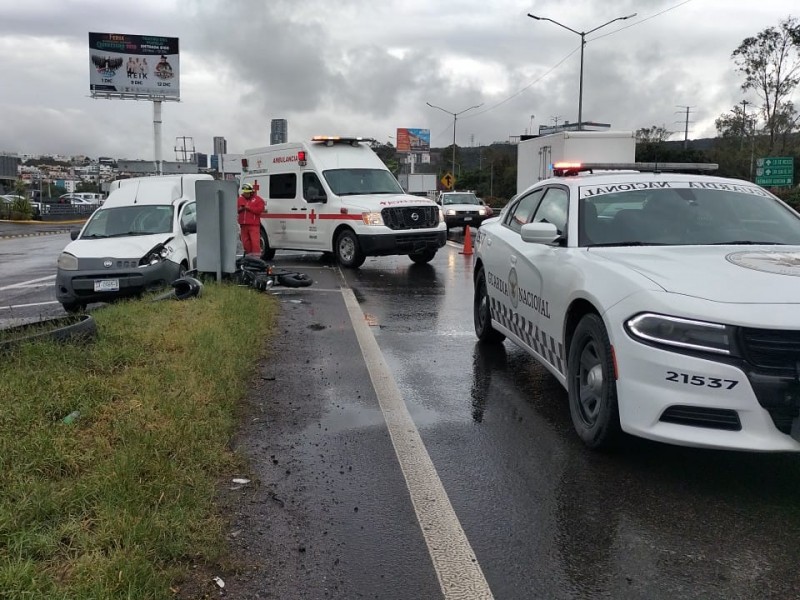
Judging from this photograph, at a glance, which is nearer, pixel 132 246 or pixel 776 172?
pixel 132 246

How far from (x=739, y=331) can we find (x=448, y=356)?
381cm

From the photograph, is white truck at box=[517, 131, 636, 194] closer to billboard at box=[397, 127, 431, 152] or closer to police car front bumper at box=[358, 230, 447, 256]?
police car front bumper at box=[358, 230, 447, 256]

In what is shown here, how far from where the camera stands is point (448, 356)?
23.3 ft

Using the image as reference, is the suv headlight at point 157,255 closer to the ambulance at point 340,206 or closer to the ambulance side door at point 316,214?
the ambulance at point 340,206

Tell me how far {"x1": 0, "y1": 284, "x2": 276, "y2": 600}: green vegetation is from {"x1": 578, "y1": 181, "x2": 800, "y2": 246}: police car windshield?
285 centimetres

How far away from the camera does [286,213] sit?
17.0 meters

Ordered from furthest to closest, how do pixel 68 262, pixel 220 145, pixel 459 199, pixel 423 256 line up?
pixel 220 145 < pixel 459 199 < pixel 423 256 < pixel 68 262

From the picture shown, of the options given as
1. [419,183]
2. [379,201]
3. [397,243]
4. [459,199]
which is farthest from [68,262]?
[419,183]

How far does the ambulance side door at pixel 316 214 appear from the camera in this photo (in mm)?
15773

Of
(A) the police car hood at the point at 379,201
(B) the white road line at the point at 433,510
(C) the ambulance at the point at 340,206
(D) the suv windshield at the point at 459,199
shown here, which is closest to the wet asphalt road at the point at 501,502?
(B) the white road line at the point at 433,510

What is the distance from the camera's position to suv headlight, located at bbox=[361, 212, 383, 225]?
14773 mm

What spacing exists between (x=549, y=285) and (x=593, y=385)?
0.95 meters

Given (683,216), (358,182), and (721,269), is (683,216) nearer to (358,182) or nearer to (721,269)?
(721,269)

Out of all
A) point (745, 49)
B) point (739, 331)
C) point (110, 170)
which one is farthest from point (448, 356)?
point (110, 170)
